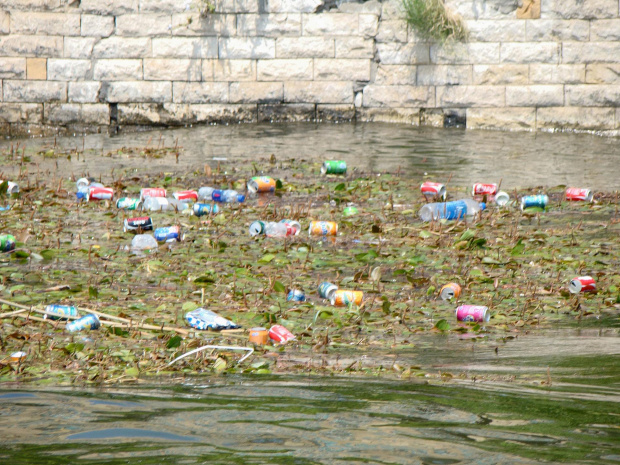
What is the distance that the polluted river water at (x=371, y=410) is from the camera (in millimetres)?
2229

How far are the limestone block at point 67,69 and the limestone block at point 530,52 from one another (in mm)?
6042

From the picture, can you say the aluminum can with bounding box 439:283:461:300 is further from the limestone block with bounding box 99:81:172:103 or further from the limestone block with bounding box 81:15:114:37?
the limestone block with bounding box 81:15:114:37

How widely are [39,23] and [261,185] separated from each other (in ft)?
19.3

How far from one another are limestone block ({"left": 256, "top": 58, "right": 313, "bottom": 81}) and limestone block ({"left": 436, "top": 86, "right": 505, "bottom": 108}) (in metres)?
1.94

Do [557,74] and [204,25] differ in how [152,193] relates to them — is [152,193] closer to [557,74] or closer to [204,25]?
[204,25]

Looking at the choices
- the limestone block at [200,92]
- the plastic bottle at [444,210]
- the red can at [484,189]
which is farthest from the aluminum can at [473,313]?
the limestone block at [200,92]

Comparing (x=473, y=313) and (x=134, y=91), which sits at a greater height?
(x=134, y=91)

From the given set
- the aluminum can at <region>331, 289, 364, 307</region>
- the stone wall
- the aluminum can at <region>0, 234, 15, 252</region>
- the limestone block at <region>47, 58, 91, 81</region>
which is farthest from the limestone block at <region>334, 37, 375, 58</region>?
the aluminum can at <region>331, 289, 364, 307</region>

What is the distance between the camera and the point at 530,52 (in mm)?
11094

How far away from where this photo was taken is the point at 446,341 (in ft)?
12.3

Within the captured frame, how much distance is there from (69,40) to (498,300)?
29.8ft

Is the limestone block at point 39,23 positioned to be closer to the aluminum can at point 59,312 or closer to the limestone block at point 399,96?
the limestone block at point 399,96

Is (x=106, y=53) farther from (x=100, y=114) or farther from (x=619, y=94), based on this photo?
(x=619, y=94)

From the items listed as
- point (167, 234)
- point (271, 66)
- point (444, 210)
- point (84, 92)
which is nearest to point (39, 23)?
point (84, 92)
